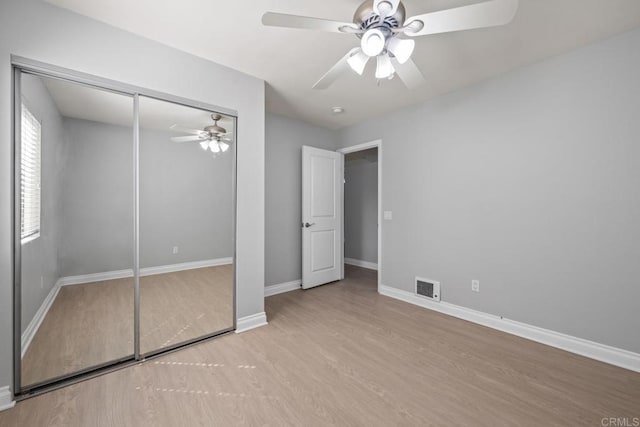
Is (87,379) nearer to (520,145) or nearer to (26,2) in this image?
(26,2)

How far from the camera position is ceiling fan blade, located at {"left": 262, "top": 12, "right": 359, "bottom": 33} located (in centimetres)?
144

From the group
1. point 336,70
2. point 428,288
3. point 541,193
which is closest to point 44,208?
point 336,70

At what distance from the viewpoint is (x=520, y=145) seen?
8.56 feet

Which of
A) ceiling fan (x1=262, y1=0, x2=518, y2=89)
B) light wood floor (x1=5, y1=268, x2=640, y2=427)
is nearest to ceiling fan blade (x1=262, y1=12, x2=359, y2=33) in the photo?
ceiling fan (x1=262, y1=0, x2=518, y2=89)

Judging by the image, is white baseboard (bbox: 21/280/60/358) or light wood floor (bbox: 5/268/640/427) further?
white baseboard (bbox: 21/280/60/358)

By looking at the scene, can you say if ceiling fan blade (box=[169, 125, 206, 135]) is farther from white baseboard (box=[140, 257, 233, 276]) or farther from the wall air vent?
the wall air vent

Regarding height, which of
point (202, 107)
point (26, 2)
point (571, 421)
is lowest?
point (571, 421)

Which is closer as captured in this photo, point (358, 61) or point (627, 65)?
point (358, 61)

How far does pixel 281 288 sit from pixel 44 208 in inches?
106

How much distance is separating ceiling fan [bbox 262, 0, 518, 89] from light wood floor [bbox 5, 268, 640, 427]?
216 cm

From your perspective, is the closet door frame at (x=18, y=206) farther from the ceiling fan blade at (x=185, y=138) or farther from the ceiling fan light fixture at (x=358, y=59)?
the ceiling fan light fixture at (x=358, y=59)

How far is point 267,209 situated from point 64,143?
7.28ft

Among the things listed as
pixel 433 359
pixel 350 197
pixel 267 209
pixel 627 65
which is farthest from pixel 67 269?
pixel 350 197

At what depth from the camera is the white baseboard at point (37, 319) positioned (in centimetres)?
176
